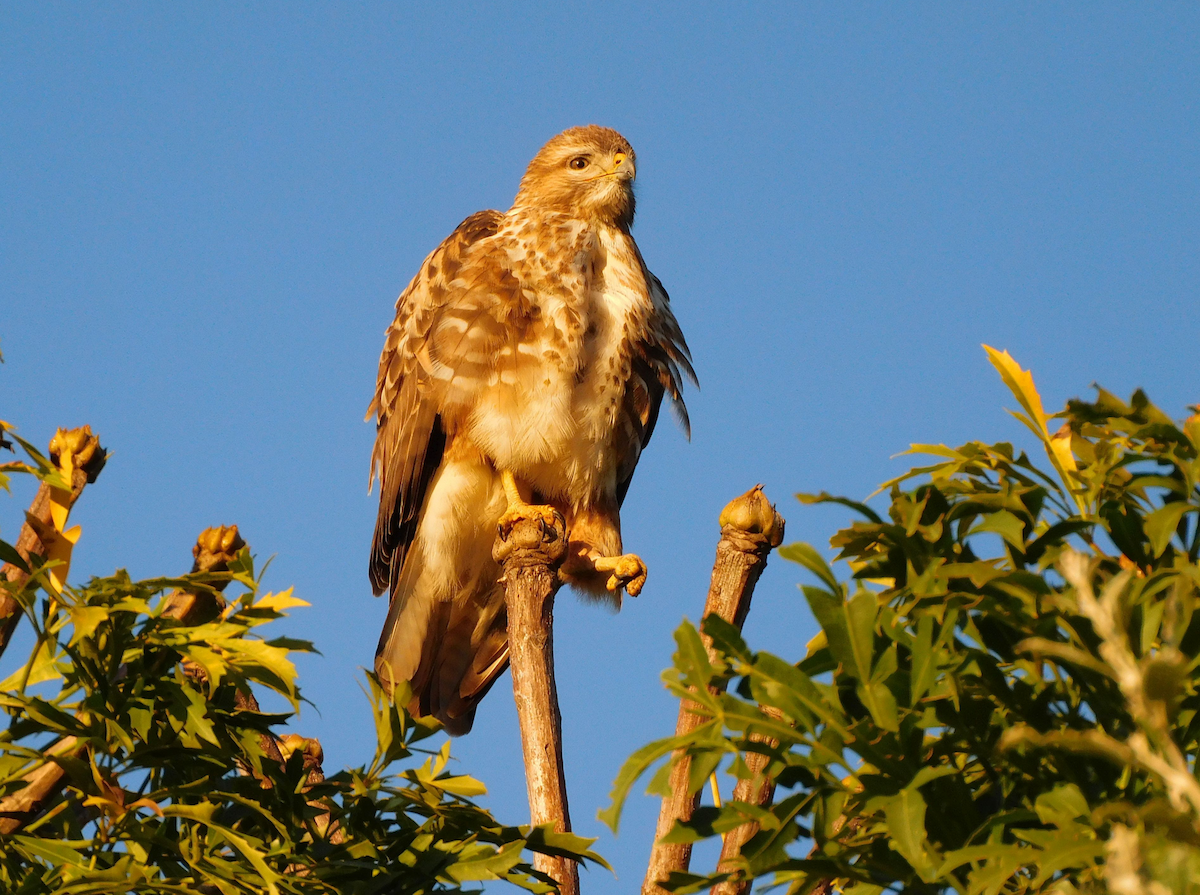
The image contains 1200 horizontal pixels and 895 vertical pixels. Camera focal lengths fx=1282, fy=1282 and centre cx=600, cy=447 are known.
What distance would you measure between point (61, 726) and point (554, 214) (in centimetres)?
388

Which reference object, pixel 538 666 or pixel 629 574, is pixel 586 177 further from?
pixel 538 666

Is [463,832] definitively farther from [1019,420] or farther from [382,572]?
[382,572]

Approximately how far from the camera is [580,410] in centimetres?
521

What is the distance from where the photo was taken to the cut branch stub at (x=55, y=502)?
2.37 m

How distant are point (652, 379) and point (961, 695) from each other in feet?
12.6

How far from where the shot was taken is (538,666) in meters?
3.30

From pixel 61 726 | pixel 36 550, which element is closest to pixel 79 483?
pixel 36 550

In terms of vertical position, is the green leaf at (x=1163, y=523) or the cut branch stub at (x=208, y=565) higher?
the cut branch stub at (x=208, y=565)

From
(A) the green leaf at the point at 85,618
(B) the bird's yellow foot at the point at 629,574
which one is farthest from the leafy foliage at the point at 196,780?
(B) the bird's yellow foot at the point at 629,574

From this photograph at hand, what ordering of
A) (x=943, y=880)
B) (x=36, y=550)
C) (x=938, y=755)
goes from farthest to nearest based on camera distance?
1. (x=36, y=550)
2. (x=938, y=755)
3. (x=943, y=880)

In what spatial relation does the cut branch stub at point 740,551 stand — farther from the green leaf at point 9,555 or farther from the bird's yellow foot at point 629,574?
the bird's yellow foot at point 629,574

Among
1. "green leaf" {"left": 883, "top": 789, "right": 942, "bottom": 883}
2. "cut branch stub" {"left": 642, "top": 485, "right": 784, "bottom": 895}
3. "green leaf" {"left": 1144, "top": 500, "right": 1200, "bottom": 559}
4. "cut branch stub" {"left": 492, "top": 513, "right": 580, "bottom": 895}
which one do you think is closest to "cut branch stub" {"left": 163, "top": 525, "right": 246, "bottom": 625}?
"cut branch stub" {"left": 492, "top": 513, "right": 580, "bottom": 895}

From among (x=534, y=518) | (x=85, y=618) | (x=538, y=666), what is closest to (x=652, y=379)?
(x=534, y=518)

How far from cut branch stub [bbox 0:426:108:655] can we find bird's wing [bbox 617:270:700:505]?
311 cm
